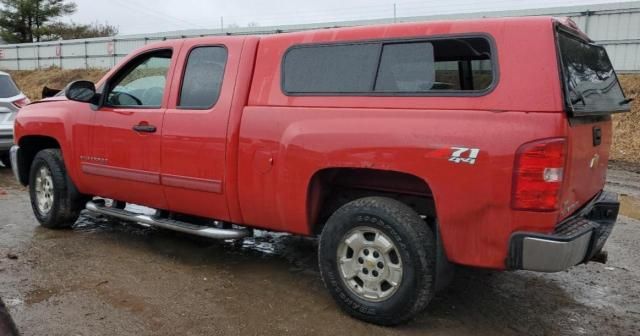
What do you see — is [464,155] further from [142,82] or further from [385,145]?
[142,82]

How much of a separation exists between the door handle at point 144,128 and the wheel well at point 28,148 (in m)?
1.61

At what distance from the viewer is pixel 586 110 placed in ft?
10.6

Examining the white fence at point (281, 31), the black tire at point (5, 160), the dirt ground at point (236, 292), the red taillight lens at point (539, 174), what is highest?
the white fence at point (281, 31)

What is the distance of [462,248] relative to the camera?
330 centimetres

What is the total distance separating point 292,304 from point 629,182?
7518mm

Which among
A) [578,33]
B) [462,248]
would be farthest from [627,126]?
[462,248]

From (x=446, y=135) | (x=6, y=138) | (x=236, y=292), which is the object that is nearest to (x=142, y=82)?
(x=236, y=292)

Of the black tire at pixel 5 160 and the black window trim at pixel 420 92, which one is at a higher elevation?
the black window trim at pixel 420 92

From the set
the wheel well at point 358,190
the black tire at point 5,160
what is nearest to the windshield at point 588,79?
the wheel well at point 358,190

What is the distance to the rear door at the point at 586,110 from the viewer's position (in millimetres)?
3182

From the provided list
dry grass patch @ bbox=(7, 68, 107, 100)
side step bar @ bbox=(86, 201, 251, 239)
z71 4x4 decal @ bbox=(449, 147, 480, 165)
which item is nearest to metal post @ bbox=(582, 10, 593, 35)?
side step bar @ bbox=(86, 201, 251, 239)

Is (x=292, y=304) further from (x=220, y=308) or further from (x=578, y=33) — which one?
(x=578, y=33)

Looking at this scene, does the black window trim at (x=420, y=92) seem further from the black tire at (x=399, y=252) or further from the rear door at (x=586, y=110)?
the black tire at (x=399, y=252)

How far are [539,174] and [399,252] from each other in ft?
3.14
